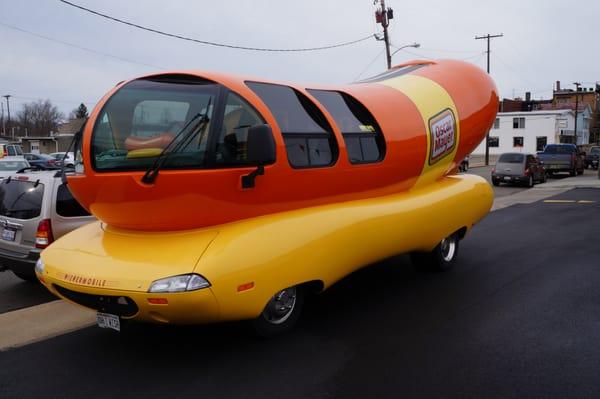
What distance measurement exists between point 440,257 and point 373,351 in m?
2.83

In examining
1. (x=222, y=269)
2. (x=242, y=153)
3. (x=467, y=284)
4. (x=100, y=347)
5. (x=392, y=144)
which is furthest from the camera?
(x=467, y=284)

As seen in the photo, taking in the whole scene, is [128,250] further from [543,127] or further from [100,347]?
[543,127]

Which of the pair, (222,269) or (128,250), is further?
(128,250)

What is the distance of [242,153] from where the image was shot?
4.19m

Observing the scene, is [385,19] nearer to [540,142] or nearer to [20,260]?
[20,260]

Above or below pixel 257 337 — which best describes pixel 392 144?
above

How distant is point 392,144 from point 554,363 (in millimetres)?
2794

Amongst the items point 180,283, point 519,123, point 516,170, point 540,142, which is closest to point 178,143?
point 180,283

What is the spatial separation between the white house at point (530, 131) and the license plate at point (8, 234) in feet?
208

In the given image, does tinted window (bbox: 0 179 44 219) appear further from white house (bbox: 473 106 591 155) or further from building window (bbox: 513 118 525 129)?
building window (bbox: 513 118 525 129)

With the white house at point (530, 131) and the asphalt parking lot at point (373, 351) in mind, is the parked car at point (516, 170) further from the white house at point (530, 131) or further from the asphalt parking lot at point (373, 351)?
the white house at point (530, 131)

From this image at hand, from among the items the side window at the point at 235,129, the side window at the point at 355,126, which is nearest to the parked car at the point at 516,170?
the side window at the point at 355,126

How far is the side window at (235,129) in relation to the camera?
13.5 feet

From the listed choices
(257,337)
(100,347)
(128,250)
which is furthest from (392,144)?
(100,347)
